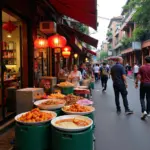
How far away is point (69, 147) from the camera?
294cm

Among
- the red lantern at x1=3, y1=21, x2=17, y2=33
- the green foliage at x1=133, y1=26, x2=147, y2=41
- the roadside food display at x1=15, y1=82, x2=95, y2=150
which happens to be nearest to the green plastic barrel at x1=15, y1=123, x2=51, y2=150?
the roadside food display at x1=15, y1=82, x2=95, y2=150

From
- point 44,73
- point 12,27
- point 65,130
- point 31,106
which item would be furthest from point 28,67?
point 65,130

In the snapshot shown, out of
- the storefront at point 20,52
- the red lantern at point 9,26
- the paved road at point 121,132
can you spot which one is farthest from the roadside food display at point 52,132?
the red lantern at point 9,26

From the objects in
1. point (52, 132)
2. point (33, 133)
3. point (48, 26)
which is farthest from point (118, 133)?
point (48, 26)

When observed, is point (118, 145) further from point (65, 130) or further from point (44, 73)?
point (44, 73)

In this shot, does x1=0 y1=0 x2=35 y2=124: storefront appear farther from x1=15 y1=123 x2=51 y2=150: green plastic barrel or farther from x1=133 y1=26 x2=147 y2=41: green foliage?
x1=133 y1=26 x2=147 y2=41: green foliage

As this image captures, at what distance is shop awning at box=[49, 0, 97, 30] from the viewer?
5.19 m

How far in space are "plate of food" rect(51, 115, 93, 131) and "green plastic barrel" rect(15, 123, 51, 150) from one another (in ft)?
0.76

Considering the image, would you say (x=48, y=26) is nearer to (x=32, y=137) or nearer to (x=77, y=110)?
(x=77, y=110)

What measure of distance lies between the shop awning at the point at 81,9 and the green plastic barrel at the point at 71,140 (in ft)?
10.4

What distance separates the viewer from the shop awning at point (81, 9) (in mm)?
5186

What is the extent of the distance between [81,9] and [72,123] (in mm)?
3626

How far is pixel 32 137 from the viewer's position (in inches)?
126

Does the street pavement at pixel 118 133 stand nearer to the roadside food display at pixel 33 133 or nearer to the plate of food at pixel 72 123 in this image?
the roadside food display at pixel 33 133
